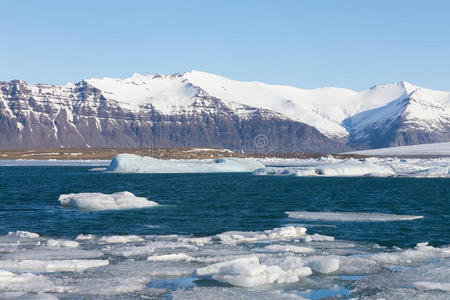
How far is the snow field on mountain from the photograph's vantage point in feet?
51.5

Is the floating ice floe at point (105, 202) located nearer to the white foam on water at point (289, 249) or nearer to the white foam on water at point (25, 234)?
the white foam on water at point (25, 234)

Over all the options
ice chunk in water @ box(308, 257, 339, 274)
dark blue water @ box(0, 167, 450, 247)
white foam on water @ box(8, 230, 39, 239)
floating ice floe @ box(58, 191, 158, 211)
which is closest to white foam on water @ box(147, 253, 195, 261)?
ice chunk in water @ box(308, 257, 339, 274)

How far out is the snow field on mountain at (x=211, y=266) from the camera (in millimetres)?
15711

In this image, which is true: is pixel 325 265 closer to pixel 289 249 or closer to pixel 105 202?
pixel 289 249

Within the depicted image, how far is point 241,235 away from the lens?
24.2 meters

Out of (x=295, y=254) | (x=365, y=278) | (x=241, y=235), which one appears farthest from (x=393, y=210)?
(x=365, y=278)

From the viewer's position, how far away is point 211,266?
17.3m

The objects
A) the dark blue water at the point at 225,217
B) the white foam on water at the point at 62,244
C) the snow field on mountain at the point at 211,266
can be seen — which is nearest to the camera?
the snow field on mountain at the point at 211,266

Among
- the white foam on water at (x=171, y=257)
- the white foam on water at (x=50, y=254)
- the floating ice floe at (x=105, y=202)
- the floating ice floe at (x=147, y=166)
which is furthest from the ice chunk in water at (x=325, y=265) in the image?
the floating ice floe at (x=147, y=166)

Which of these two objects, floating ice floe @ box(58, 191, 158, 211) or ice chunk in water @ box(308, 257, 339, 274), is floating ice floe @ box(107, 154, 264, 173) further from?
ice chunk in water @ box(308, 257, 339, 274)

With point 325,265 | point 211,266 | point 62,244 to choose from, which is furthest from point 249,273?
point 62,244

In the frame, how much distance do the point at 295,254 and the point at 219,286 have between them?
4.97m

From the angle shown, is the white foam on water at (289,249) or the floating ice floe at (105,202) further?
the floating ice floe at (105,202)

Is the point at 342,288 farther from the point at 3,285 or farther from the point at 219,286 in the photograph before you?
the point at 3,285
